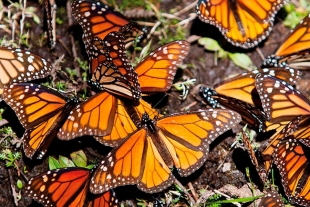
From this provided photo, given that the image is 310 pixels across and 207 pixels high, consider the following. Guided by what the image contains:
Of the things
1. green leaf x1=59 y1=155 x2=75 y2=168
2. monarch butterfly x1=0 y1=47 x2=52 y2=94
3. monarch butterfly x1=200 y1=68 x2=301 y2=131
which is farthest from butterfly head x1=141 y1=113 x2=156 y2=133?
monarch butterfly x1=0 y1=47 x2=52 y2=94

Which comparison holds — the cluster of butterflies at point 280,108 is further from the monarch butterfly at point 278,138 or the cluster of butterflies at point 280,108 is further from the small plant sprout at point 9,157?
the small plant sprout at point 9,157

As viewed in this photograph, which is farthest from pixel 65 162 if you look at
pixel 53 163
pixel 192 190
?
pixel 192 190

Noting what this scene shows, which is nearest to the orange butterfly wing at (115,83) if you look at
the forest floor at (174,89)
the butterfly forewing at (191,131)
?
the butterfly forewing at (191,131)

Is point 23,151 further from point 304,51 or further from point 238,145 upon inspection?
point 304,51

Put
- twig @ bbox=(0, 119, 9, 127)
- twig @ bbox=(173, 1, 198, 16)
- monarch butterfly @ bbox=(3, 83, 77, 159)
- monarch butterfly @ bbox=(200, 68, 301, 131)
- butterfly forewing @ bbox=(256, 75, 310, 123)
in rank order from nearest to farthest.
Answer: monarch butterfly @ bbox=(3, 83, 77, 159) → butterfly forewing @ bbox=(256, 75, 310, 123) → twig @ bbox=(0, 119, 9, 127) → monarch butterfly @ bbox=(200, 68, 301, 131) → twig @ bbox=(173, 1, 198, 16)

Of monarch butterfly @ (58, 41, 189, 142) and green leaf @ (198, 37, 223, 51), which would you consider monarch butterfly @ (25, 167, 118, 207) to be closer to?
monarch butterfly @ (58, 41, 189, 142)

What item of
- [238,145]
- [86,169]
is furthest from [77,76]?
[238,145]
